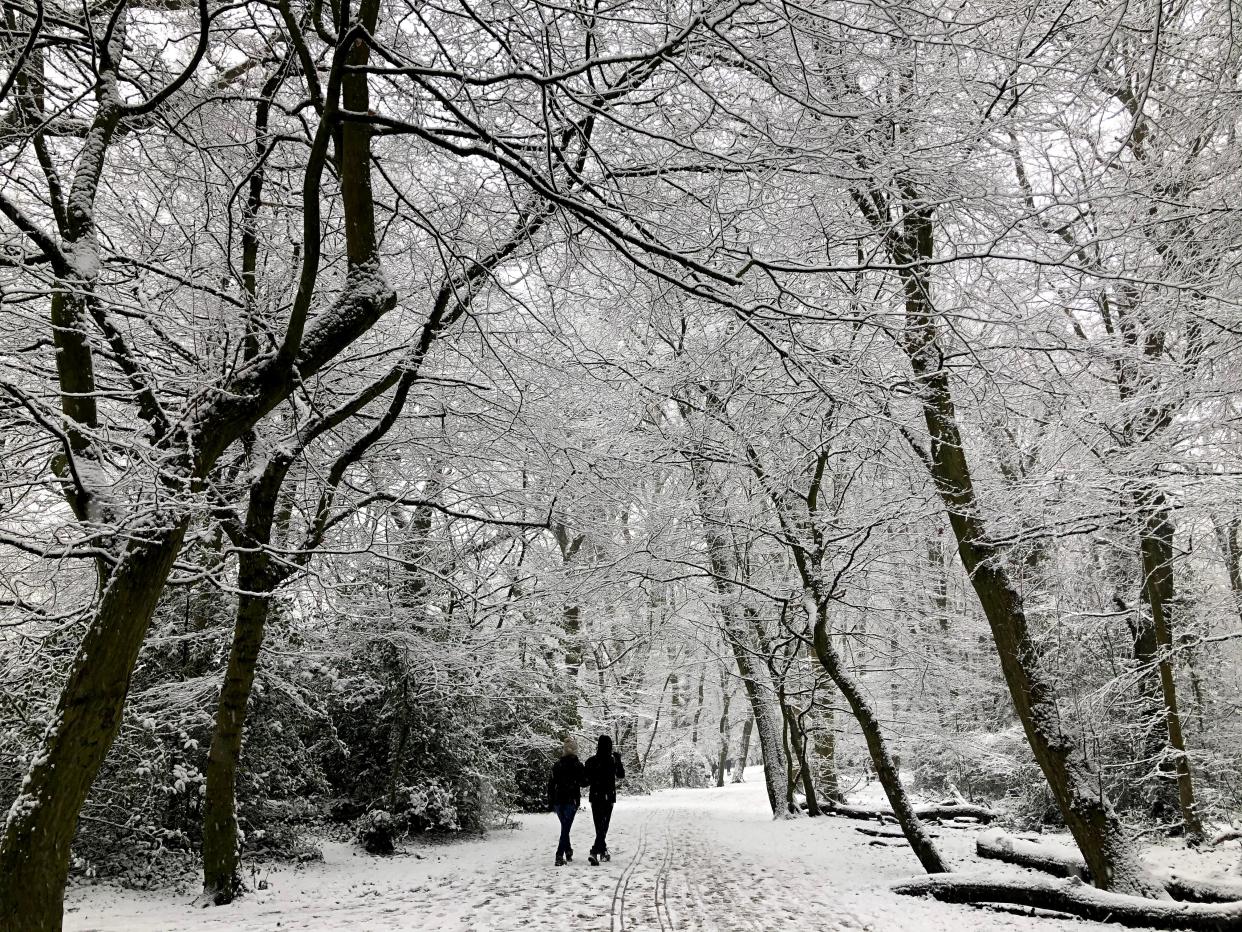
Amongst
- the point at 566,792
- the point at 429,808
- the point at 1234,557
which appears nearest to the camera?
the point at 566,792

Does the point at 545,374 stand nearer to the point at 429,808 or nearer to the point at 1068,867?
the point at 429,808

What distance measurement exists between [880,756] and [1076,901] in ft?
9.71

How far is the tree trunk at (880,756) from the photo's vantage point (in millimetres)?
8477

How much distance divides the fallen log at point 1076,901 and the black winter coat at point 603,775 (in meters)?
3.79

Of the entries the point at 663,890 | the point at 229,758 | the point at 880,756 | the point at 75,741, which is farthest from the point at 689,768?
the point at 75,741

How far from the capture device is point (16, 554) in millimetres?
6781

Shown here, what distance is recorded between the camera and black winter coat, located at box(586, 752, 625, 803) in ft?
32.4

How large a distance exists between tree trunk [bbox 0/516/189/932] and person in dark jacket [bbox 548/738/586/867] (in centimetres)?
611

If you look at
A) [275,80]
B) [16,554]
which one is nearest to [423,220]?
[275,80]

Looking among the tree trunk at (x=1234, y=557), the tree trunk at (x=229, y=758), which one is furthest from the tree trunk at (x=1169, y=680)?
the tree trunk at (x=229, y=758)

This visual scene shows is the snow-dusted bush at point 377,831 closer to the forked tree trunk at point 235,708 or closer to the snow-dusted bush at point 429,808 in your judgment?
the snow-dusted bush at point 429,808

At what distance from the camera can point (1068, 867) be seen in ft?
25.2

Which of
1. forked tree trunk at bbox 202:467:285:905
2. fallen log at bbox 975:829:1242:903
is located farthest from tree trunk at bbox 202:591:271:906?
fallen log at bbox 975:829:1242:903

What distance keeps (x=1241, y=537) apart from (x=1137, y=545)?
158 inches
